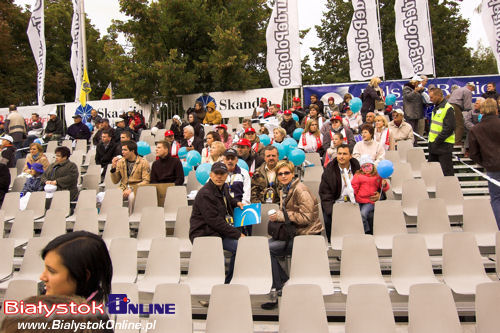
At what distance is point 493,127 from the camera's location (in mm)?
5137

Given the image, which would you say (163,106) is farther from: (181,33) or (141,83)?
(181,33)

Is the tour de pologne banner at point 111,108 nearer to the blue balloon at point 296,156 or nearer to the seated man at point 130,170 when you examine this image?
Answer: the seated man at point 130,170

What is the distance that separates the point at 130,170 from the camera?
20.4 ft

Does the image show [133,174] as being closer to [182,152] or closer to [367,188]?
[182,152]

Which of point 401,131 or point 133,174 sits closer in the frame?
point 133,174

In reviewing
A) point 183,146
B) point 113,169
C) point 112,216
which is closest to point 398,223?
point 112,216

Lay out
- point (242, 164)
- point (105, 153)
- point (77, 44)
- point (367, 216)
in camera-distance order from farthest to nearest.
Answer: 1. point (77, 44)
2. point (105, 153)
3. point (242, 164)
4. point (367, 216)

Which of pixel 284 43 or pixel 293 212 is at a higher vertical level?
pixel 284 43

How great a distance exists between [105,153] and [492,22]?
8.16 m

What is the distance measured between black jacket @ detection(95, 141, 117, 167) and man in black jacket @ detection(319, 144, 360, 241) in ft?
13.5

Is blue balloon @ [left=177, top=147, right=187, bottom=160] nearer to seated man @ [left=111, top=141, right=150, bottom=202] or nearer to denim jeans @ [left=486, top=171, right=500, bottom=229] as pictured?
seated man @ [left=111, top=141, right=150, bottom=202]

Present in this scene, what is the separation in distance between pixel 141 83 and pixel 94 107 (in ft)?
5.07

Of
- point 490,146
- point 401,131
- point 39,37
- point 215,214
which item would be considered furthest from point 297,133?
point 39,37

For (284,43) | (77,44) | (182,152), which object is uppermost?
(77,44)
